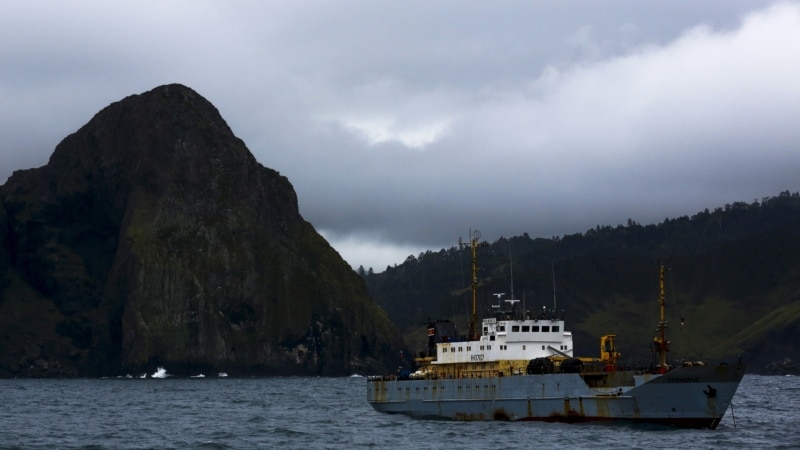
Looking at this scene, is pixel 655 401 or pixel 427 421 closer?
pixel 655 401

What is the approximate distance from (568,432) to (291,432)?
21246 mm

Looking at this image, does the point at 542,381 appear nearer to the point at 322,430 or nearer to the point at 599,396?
the point at 599,396

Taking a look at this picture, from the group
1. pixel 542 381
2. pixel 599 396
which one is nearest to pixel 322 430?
pixel 542 381

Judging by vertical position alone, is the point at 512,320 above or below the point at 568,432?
above

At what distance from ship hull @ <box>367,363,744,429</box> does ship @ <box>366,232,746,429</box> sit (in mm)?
64

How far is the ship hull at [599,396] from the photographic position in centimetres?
7506

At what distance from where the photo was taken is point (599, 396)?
77875 mm

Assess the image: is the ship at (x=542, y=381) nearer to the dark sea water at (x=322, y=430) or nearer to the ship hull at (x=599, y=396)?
the ship hull at (x=599, y=396)

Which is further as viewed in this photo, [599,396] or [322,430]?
[322,430]

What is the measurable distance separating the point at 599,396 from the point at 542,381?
170 inches

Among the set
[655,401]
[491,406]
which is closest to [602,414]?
[655,401]

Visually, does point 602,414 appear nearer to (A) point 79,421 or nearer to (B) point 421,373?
(B) point 421,373

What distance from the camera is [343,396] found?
148 metres

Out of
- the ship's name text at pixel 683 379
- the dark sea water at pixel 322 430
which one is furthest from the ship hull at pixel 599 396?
the dark sea water at pixel 322 430
